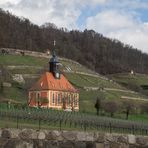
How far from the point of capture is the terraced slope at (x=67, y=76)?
110312 mm

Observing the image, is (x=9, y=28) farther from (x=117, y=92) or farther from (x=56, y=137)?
(x=56, y=137)

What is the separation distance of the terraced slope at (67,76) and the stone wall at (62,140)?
81300 millimetres

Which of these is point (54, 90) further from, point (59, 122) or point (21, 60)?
point (59, 122)

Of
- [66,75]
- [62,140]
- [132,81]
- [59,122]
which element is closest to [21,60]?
[66,75]

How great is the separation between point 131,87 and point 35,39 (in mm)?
41418

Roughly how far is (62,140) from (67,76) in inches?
4378

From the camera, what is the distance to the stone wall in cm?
1836

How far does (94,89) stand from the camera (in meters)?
124

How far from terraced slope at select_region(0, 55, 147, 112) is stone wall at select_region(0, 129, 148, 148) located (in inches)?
3201

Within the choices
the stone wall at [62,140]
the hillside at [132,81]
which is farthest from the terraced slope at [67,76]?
the stone wall at [62,140]

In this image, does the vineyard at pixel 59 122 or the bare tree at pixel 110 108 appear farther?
the bare tree at pixel 110 108

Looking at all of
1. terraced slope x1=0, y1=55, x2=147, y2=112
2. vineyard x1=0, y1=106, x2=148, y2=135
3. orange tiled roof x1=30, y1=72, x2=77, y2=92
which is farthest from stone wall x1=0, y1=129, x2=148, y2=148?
terraced slope x1=0, y1=55, x2=147, y2=112

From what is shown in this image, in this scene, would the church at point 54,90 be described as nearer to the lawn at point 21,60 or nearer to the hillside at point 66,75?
the hillside at point 66,75

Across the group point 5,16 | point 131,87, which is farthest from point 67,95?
point 5,16
